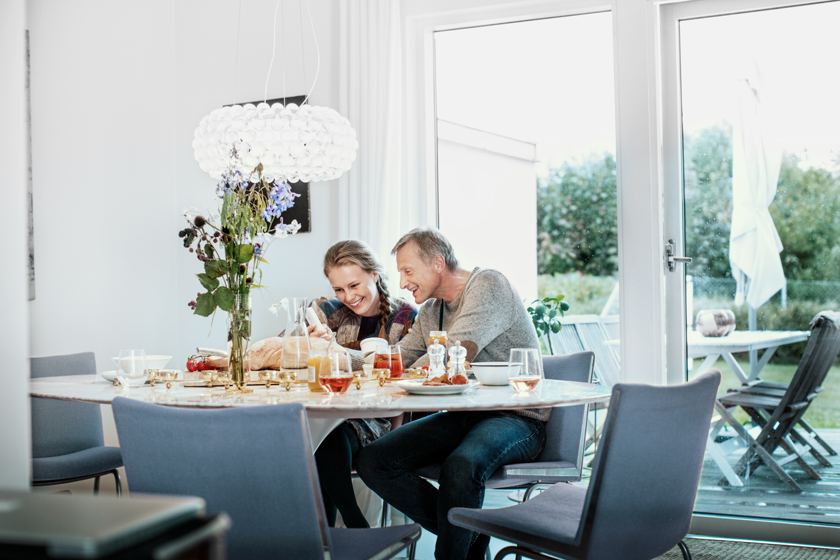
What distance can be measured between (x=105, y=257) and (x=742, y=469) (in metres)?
3.06

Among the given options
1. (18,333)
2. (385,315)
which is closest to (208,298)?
(18,333)

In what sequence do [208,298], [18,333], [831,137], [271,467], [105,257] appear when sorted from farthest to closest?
[105,257] < [831,137] < [208,298] < [271,467] < [18,333]

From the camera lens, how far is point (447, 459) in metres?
1.99

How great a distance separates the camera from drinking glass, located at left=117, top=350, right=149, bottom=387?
202cm

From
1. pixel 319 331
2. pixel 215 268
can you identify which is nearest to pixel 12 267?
pixel 215 268

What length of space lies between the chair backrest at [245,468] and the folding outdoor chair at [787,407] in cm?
233

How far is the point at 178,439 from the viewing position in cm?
129

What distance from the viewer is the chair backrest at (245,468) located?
1257 millimetres

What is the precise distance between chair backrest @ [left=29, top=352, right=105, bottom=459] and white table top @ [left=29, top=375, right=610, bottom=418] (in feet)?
2.17

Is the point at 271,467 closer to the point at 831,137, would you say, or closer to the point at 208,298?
the point at 208,298

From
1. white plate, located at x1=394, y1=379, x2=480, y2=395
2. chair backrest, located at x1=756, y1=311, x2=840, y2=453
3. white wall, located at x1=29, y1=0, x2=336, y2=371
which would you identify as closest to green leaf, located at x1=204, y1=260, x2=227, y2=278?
white plate, located at x1=394, y1=379, x2=480, y2=395

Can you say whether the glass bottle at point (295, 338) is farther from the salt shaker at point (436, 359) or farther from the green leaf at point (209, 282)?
the salt shaker at point (436, 359)

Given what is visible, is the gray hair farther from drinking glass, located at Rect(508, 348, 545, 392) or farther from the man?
drinking glass, located at Rect(508, 348, 545, 392)

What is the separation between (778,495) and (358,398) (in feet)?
6.96
